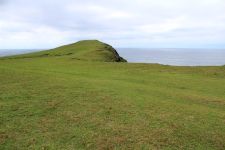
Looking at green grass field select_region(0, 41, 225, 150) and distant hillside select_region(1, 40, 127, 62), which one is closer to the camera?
green grass field select_region(0, 41, 225, 150)

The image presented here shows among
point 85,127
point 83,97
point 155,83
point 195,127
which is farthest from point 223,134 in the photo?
point 155,83

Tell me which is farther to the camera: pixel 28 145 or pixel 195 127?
pixel 195 127

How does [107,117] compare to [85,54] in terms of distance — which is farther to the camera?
[85,54]

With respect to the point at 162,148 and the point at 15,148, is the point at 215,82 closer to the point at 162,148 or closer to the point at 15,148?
the point at 162,148

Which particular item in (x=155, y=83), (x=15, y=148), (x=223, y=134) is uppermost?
(x=155, y=83)

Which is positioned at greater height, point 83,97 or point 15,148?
point 83,97

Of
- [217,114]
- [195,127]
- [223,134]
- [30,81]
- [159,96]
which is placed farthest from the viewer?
[30,81]

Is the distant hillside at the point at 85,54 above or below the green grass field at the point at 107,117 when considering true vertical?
above

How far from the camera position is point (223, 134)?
8344 millimetres

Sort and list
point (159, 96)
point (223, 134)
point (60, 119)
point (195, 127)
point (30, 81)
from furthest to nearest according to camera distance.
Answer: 1. point (30, 81)
2. point (159, 96)
3. point (60, 119)
4. point (195, 127)
5. point (223, 134)

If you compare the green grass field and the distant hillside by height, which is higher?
the distant hillside

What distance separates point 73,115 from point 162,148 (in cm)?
531

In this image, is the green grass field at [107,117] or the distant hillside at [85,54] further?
the distant hillside at [85,54]

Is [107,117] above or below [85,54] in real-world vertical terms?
below
